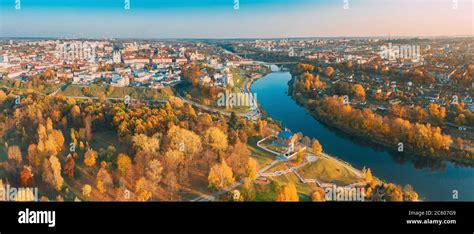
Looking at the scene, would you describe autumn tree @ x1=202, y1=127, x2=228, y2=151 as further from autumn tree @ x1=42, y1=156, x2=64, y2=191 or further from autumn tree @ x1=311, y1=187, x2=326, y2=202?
autumn tree @ x1=42, y1=156, x2=64, y2=191

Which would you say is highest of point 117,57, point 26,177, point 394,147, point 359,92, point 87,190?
point 117,57

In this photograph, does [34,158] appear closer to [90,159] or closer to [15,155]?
[15,155]

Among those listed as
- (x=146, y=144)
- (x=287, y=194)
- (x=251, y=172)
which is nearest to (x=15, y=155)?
(x=146, y=144)

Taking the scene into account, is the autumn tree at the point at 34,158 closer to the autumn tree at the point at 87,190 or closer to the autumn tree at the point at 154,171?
the autumn tree at the point at 87,190

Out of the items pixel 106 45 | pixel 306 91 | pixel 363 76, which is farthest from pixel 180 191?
pixel 106 45

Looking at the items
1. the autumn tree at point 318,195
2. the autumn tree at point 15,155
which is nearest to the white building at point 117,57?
the autumn tree at point 15,155

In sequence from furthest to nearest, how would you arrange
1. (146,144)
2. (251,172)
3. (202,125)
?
(202,125) < (146,144) < (251,172)
